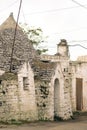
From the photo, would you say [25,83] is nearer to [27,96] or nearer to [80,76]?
[27,96]

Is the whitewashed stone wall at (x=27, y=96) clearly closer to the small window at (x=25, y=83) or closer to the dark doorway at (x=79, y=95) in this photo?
the small window at (x=25, y=83)

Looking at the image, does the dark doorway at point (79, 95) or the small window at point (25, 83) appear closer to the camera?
the small window at point (25, 83)

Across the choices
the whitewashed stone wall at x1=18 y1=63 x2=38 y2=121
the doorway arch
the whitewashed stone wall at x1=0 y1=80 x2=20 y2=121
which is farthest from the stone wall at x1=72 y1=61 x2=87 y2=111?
the whitewashed stone wall at x1=0 y1=80 x2=20 y2=121

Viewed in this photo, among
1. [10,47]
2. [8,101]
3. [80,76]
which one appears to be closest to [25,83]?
[8,101]

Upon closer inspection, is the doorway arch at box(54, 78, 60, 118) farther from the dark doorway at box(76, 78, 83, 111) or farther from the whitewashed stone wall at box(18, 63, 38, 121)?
the dark doorway at box(76, 78, 83, 111)

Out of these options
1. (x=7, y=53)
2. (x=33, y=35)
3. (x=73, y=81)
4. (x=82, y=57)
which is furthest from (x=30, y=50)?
(x=33, y=35)

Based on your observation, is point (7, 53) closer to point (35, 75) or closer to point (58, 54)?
point (35, 75)

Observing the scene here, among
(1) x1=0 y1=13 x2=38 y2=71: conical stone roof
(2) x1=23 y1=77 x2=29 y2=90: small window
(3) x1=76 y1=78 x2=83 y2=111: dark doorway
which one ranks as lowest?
(3) x1=76 y1=78 x2=83 y2=111: dark doorway

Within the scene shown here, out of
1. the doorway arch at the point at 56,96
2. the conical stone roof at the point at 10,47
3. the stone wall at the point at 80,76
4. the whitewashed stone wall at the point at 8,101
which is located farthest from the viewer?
the stone wall at the point at 80,76

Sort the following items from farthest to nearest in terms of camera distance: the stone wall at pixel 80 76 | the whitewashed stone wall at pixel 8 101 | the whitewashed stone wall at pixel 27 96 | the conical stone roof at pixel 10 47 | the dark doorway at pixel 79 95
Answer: the dark doorway at pixel 79 95 → the stone wall at pixel 80 76 → the conical stone roof at pixel 10 47 → the whitewashed stone wall at pixel 27 96 → the whitewashed stone wall at pixel 8 101

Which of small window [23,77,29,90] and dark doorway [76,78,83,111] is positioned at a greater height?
small window [23,77,29,90]

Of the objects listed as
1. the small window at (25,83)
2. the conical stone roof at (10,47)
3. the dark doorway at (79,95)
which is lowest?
the dark doorway at (79,95)

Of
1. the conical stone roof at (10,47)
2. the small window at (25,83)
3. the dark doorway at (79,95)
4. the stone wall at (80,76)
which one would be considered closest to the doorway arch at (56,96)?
the conical stone roof at (10,47)

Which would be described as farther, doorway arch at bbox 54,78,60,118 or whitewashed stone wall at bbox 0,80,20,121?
doorway arch at bbox 54,78,60,118
